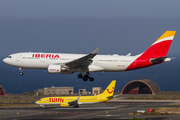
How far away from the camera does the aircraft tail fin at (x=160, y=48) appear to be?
6141 centimetres

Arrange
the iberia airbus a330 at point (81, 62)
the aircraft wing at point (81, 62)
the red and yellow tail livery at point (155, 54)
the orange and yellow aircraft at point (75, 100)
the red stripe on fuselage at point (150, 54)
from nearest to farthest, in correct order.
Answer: the aircraft wing at point (81, 62)
the iberia airbus a330 at point (81, 62)
the red and yellow tail livery at point (155, 54)
the red stripe on fuselage at point (150, 54)
the orange and yellow aircraft at point (75, 100)

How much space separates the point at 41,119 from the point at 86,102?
68.3ft

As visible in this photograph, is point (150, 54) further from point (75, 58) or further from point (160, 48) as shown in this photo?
point (75, 58)

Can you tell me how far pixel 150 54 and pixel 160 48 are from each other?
104 inches

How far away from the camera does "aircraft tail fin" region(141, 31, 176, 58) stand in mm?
61406

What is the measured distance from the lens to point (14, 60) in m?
60.7

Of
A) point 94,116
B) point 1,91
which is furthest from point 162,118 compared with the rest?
point 1,91

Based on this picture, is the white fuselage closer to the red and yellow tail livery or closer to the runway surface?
the red and yellow tail livery

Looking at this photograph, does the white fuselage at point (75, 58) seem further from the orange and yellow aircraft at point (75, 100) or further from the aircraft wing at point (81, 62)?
the orange and yellow aircraft at point (75, 100)

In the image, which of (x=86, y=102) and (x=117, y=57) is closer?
(x=117, y=57)

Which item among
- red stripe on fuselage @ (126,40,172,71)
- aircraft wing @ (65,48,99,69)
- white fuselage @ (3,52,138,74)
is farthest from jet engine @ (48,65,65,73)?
red stripe on fuselage @ (126,40,172,71)

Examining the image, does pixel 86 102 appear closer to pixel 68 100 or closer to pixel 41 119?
pixel 68 100

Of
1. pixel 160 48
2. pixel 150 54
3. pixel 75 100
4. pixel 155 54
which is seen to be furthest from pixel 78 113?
pixel 160 48

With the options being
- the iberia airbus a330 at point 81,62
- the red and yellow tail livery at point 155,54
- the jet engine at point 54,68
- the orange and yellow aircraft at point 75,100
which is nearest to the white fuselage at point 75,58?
the iberia airbus a330 at point 81,62
